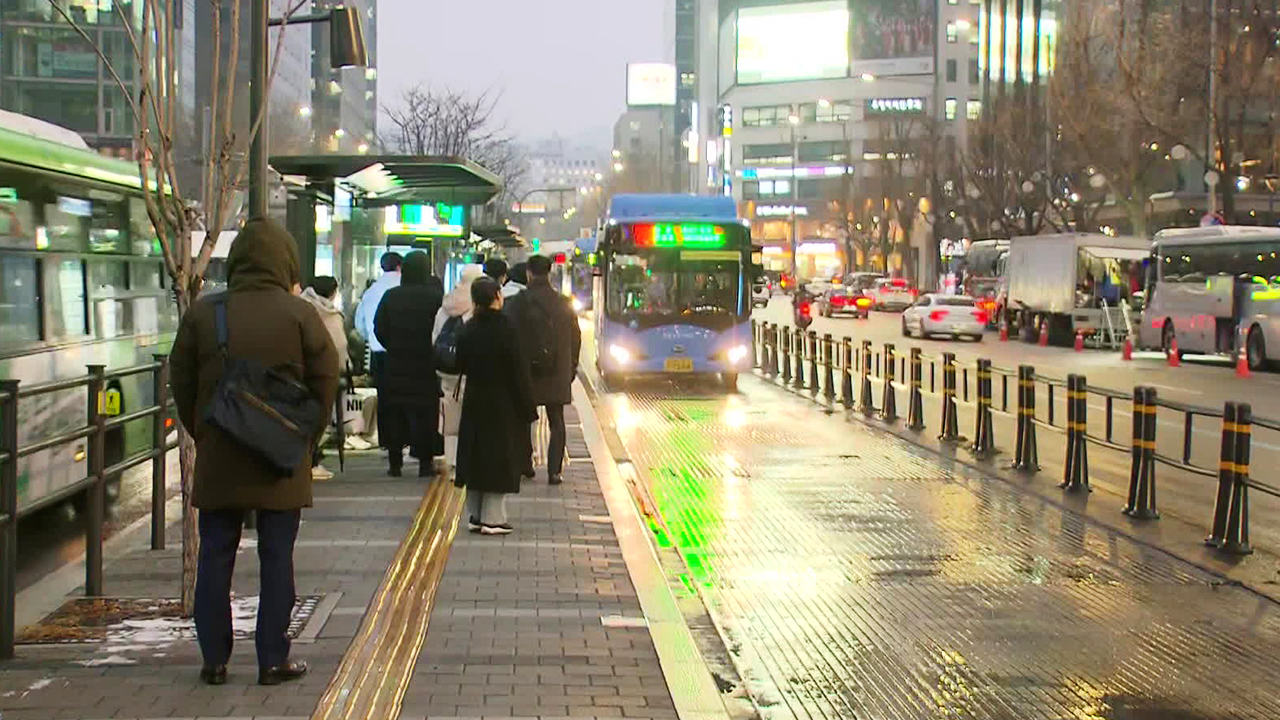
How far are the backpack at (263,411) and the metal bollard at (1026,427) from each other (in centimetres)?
989

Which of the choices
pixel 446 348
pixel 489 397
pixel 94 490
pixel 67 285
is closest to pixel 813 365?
pixel 446 348

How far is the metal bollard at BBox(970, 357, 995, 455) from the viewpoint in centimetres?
1614

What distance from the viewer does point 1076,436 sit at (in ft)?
44.5

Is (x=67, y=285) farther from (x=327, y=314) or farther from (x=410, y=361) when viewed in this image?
(x=410, y=361)

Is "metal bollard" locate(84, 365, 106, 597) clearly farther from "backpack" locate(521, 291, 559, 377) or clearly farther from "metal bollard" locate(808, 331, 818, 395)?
"metal bollard" locate(808, 331, 818, 395)

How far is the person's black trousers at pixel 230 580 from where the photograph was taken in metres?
6.27

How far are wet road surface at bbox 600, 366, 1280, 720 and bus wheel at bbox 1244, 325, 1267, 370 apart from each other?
20.1 meters

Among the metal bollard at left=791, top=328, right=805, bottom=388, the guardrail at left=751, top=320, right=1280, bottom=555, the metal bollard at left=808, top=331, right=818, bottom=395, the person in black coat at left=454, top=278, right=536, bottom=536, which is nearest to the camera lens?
the person in black coat at left=454, top=278, right=536, bottom=536

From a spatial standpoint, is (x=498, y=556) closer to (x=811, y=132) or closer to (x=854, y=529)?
(x=854, y=529)

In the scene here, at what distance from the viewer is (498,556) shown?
9859 millimetres

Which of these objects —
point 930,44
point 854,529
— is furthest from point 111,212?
point 930,44

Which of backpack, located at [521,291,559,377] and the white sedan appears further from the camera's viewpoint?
the white sedan

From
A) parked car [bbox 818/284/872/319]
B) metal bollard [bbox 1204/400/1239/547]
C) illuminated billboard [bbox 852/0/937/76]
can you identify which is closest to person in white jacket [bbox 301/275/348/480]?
metal bollard [bbox 1204/400/1239/547]

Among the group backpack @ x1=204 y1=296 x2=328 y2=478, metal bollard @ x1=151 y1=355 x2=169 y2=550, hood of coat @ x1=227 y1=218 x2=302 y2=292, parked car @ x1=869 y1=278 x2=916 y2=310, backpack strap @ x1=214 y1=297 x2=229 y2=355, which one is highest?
hood of coat @ x1=227 y1=218 x2=302 y2=292
